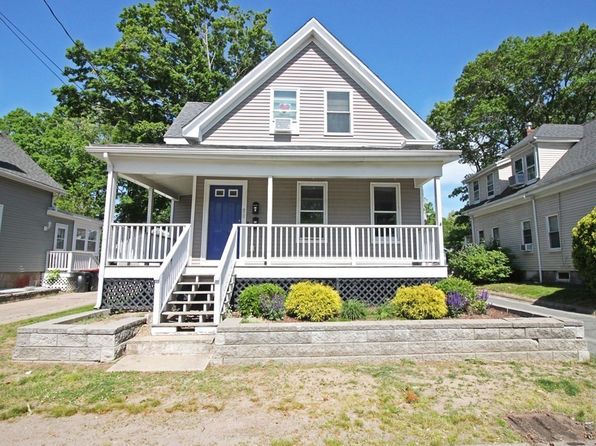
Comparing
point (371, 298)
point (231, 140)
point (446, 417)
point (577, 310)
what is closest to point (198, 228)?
point (231, 140)

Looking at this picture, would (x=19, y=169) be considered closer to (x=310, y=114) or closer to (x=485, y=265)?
(x=310, y=114)

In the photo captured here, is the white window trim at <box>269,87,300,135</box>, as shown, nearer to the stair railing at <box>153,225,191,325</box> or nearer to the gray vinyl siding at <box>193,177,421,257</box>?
the gray vinyl siding at <box>193,177,421,257</box>

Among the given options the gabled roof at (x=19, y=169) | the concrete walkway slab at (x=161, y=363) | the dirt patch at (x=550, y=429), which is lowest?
the dirt patch at (x=550, y=429)

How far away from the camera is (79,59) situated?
23094 millimetres

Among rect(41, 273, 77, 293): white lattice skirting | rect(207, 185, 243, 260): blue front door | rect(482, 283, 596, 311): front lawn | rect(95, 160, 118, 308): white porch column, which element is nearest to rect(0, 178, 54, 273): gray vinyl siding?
rect(41, 273, 77, 293): white lattice skirting

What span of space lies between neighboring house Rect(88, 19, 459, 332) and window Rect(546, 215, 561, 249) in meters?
8.45

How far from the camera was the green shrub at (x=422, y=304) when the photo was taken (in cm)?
638

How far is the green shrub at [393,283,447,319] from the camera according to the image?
6.38m

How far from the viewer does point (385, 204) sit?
10.8m

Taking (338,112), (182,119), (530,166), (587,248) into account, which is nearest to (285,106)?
(338,112)

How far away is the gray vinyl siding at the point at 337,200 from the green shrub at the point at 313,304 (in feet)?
14.0

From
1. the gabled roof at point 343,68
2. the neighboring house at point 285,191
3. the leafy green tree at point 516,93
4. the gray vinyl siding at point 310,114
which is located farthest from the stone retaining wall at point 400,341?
the leafy green tree at point 516,93

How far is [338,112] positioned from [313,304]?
24.6 feet

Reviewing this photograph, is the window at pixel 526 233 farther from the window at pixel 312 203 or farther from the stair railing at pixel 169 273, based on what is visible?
the stair railing at pixel 169 273
